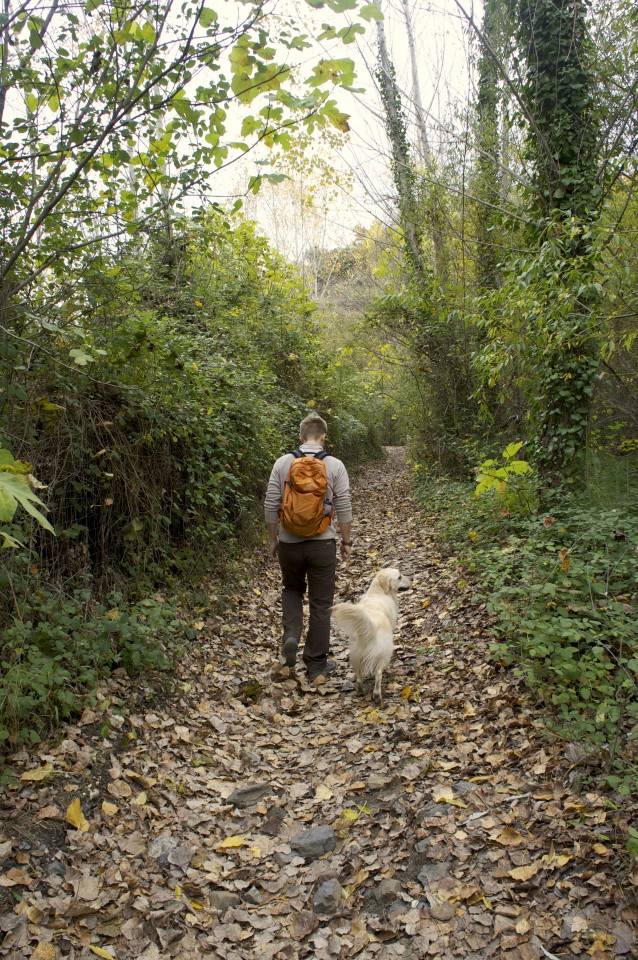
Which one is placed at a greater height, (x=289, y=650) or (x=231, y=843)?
(x=289, y=650)

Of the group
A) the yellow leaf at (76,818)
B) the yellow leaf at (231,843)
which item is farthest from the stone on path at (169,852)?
the yellow leaf at (76,818)

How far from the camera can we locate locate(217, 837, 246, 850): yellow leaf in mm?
3643

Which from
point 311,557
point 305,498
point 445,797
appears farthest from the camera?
point 311,557

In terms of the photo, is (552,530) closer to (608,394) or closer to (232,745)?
(608,394)

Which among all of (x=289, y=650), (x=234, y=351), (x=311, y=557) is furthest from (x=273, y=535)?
(x=234, y=351)

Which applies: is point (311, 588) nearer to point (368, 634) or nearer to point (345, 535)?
point (345, 535)

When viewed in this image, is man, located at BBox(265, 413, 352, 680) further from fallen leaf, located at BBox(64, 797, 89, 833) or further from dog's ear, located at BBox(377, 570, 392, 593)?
fallen leaf, located at BBox(64, 797, 89, 833)

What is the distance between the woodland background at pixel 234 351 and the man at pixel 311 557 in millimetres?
1181

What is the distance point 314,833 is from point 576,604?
2.67 metres

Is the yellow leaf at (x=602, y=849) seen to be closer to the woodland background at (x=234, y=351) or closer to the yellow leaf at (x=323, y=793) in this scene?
the woodland background at (x=234, y=351)

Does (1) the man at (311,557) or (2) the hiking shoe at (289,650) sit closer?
(1) the man at (311,557)

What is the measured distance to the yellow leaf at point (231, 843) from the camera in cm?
364

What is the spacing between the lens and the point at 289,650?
5832mm

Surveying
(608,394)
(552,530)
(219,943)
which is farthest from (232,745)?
(608,394)
